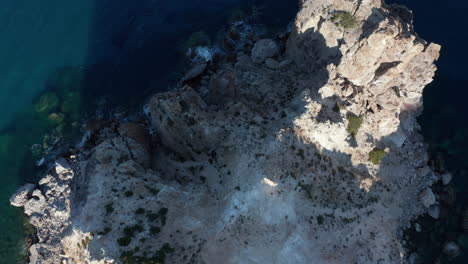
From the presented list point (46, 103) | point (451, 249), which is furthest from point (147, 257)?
point (451, 249)

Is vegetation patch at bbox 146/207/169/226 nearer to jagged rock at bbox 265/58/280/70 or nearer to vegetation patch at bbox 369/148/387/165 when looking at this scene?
jagged rock at bbox 265/58/280/70

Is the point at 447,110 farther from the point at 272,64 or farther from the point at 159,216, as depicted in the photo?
the point at 159,216

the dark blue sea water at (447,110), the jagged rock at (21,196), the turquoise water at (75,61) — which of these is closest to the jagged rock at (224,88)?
the turquoise water at (75,61)

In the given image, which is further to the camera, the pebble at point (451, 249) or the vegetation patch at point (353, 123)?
the pebble at point (451, 249)

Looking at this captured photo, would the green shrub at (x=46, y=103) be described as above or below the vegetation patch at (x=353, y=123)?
below

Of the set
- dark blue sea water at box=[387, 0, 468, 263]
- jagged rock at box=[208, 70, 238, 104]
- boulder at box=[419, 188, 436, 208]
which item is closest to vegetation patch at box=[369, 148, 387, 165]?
boulder at box=[419, 188, 436, 208]

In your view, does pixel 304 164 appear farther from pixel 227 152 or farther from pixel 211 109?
pixel 211 109

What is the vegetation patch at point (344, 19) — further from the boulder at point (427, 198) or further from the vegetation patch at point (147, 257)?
the vegetation patch at point (147, 257)

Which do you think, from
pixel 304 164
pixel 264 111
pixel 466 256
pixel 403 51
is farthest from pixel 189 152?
pixel 466 256
